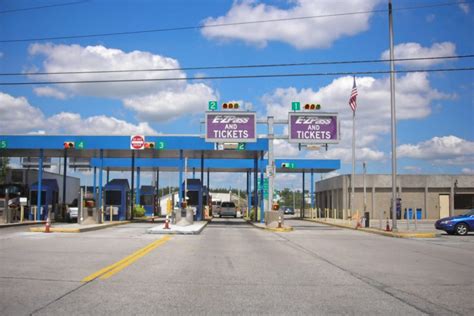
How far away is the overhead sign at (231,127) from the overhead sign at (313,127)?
2325 millimetres

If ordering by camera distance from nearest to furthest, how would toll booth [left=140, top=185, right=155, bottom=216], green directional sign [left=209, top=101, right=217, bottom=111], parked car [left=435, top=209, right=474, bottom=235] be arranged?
1. parked car [left=435, top=209, right=474, bottom=235]
2. green directional sign [left=209, top=101, right=217, bottom=111]
3. toll booth [left=140, top=185, right=155, bottom=216]

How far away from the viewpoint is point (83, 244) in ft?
60.6

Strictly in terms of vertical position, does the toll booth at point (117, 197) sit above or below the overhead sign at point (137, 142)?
below

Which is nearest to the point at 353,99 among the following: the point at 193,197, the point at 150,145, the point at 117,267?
the point at 150,145

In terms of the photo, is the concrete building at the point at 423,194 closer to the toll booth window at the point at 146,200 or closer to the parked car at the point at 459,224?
the toll booth window at the point at 146,200

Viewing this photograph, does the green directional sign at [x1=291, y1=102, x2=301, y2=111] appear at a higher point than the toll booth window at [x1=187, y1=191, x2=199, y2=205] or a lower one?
higher

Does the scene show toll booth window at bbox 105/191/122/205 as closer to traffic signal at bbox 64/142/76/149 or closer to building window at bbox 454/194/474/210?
traffic signal at bbox 64/142/76/149

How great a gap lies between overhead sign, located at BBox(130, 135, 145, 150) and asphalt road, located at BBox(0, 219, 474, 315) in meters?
19.7

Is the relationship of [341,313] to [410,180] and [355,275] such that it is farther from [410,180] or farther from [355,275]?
[410,180]

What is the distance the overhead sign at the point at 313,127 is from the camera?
106 ft

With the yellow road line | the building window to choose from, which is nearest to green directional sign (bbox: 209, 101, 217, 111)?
the yellow road line

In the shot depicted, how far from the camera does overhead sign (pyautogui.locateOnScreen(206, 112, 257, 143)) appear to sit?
32375mm

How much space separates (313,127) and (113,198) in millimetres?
17054

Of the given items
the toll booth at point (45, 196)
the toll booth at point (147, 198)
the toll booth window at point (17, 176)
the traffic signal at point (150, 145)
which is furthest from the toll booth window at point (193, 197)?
the toll booth window at point (17, 176)
